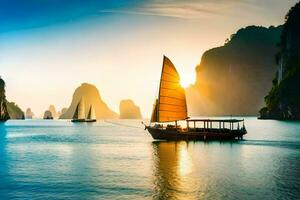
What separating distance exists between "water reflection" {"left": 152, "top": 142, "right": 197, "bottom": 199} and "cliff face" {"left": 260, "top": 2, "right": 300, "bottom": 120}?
108457 millimetres

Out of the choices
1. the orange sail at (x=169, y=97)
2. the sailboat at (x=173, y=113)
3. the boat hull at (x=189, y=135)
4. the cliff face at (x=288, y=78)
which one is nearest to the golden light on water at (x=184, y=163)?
the orange sail at (x=169, y=97)

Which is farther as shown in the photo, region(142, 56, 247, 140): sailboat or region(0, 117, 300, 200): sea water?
region(142, 56, 247, 140): sailboat

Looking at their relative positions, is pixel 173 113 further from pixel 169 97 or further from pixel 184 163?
pixel 184 163

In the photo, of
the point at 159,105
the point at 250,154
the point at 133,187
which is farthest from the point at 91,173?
the point at 159,105

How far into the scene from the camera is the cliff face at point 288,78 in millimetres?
142125

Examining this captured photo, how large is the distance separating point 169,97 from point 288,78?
95.0m

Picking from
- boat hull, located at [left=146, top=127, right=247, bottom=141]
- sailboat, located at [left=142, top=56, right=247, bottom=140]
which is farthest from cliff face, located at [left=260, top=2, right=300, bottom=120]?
boat hull, located at [left=146, top=127, right=247, bottom=141]

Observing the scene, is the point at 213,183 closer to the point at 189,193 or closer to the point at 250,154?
the point at 189,193

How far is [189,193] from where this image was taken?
24531mm

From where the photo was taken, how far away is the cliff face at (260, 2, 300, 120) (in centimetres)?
14212

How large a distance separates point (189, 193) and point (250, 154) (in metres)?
24.7

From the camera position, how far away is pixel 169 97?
6200 cm

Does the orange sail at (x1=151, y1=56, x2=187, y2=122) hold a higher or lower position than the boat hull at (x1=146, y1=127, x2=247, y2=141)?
higher

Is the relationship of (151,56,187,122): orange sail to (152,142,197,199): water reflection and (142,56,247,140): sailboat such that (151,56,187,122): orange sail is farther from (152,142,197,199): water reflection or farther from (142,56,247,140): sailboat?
(152,142,197,199): water reflection
